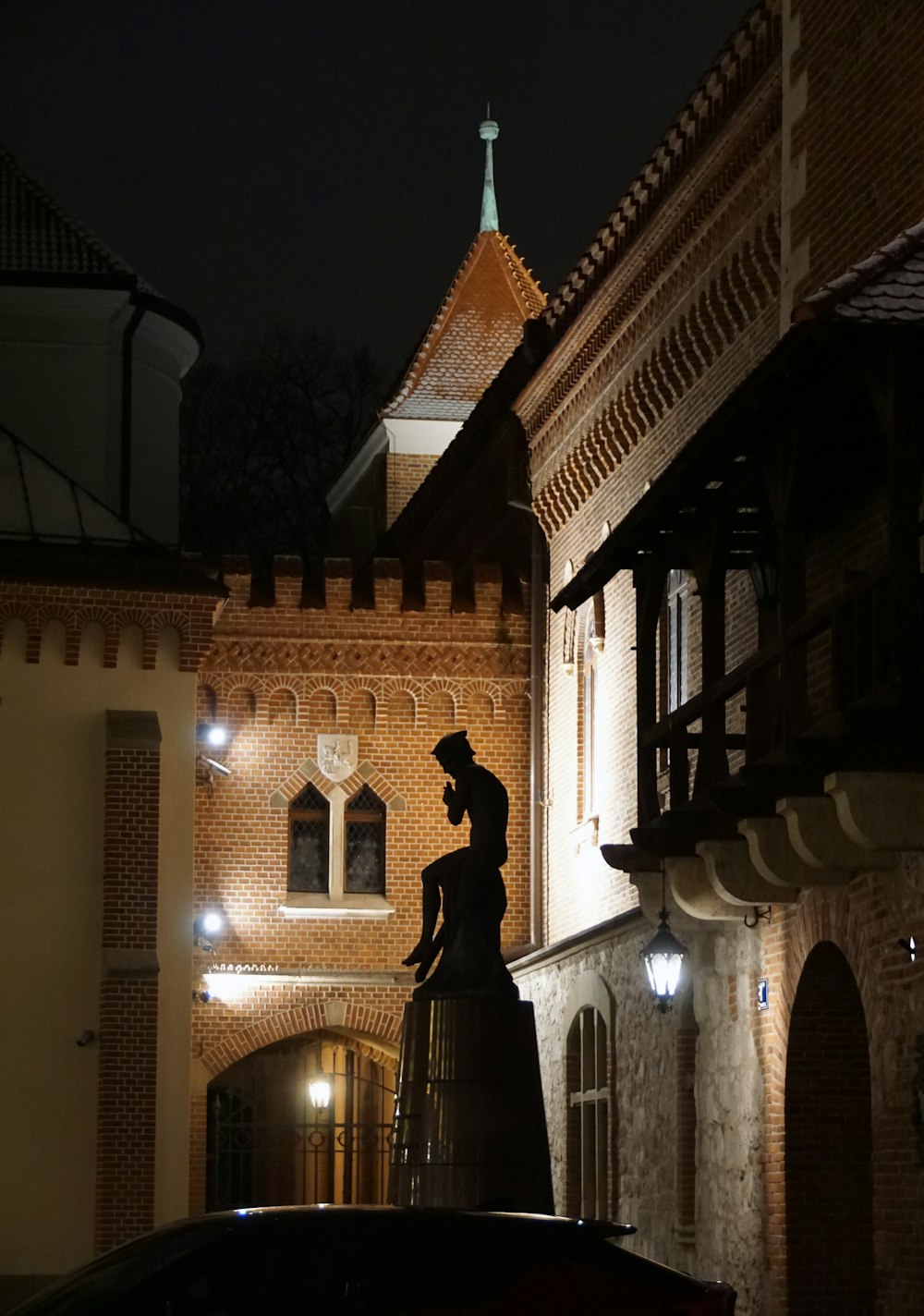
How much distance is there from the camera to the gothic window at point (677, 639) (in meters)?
20.5

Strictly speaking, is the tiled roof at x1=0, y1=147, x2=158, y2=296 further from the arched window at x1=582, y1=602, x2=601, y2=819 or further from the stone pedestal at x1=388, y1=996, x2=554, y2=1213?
the stone pedestal at x1=388, y1=996, x2=554, y2=1213

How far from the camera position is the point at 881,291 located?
1188cm

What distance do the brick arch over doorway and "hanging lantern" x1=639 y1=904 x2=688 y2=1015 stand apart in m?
8.84

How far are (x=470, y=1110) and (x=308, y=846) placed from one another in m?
11.4

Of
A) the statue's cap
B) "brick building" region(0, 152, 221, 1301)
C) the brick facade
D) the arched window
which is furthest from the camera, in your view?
the brick facade

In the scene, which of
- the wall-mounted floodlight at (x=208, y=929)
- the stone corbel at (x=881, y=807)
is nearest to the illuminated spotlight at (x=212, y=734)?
the wall-mounted floodlight at (x=208, y=929)

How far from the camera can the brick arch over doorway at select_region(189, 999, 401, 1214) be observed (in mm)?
25328

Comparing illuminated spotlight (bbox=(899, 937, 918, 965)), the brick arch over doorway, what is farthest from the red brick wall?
illuminated spotlight (bbox=(899, 937, 918, 965))

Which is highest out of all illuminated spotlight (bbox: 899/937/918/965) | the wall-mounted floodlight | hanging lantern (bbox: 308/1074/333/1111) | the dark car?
the wall-mounted floodlight

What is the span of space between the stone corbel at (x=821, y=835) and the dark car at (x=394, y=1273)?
4835 millimetres

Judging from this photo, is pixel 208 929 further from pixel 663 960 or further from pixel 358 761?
pixel 663 960

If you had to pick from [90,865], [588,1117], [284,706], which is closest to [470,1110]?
[588,1117]

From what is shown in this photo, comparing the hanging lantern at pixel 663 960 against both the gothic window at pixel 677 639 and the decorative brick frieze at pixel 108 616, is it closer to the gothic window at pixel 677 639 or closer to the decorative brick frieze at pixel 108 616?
the gothic window at pixel 677 639

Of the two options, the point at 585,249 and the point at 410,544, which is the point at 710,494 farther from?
Result: the point at 410,544
